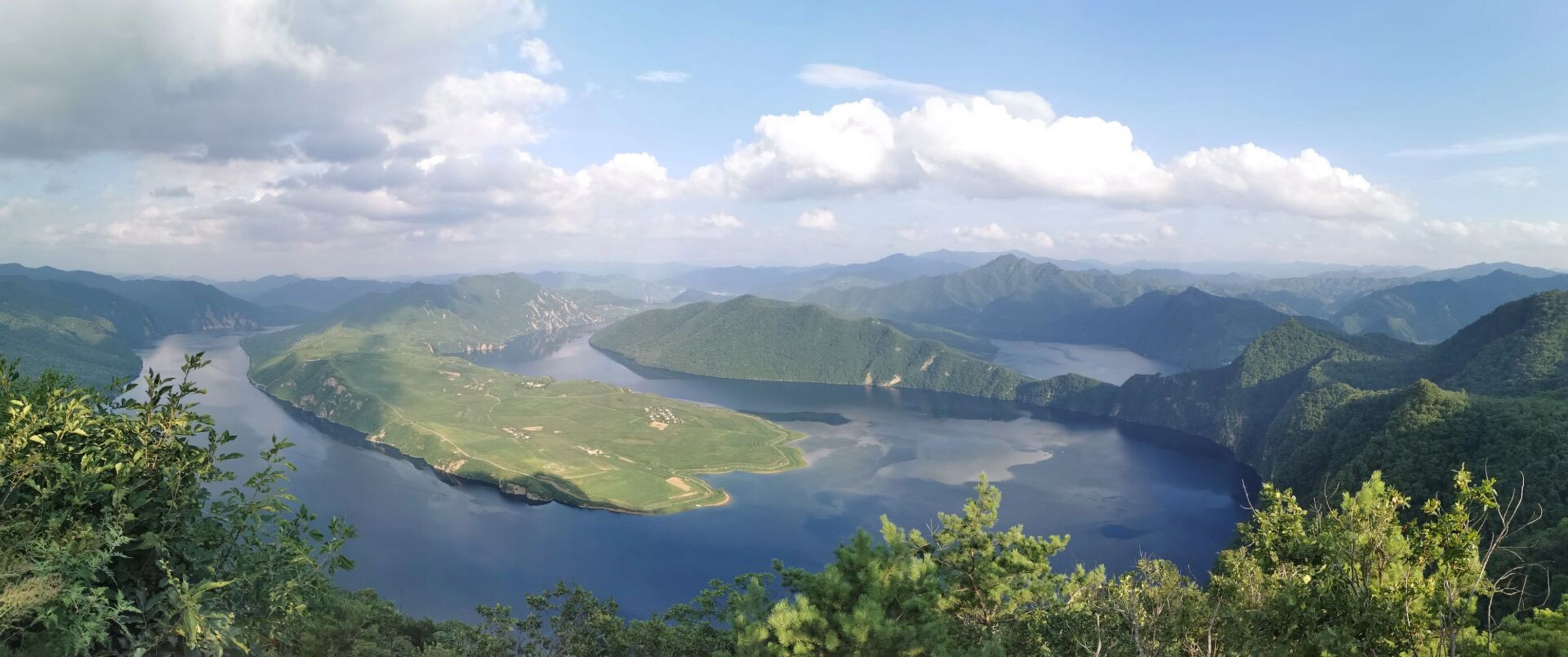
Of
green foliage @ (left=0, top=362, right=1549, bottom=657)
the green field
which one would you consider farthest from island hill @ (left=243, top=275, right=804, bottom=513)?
green foliage @ (left=0, top=362, right=1549, bottom=657)

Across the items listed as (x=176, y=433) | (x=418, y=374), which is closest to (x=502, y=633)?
(x=176, y=433)

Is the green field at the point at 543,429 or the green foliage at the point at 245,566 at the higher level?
the green foliage at the point at 245,566

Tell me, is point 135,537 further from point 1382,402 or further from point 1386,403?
point 1382,402

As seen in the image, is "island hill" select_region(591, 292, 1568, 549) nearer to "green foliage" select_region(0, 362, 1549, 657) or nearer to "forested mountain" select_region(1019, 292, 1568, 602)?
"forested mountain" select_region(1019, 292, 1568, 602)

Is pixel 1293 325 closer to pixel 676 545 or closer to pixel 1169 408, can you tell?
pixel 1169 408

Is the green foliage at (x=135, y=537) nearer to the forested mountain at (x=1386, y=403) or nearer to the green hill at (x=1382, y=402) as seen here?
the forested mountain at (x=1386, y=403)

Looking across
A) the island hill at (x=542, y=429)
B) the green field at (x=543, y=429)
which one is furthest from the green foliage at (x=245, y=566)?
the island hill at (x=542, y=429)

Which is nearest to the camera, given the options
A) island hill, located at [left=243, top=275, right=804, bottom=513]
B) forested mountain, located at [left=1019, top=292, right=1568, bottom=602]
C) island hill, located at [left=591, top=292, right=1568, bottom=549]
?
forested mountain, located at [left=1019, top=292, right=1568, bottom=602]
